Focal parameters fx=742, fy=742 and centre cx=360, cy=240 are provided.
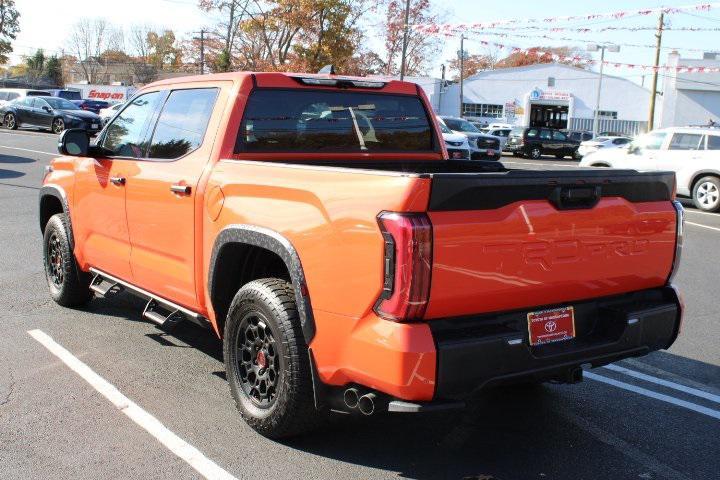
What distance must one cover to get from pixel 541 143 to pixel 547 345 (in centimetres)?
A: 3316

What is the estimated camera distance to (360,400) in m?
3.31

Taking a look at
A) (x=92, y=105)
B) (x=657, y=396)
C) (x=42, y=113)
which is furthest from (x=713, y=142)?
(x=92, y=105)

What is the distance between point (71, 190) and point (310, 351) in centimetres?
339

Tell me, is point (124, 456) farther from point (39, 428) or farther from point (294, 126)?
point (294, 126)

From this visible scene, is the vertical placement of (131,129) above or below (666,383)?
above

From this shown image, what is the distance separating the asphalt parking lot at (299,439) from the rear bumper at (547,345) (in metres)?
0.58

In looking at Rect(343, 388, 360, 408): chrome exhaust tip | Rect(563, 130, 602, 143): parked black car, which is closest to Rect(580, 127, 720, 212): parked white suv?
Rect(343, 388, 360, 408): chrome exhaust tip

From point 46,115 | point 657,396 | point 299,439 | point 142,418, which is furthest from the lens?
point 46,115

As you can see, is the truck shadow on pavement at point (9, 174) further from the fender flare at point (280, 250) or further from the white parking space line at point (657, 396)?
the white parking space line at point (657, 396)

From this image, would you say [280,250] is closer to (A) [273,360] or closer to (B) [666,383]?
(A) [273,360]

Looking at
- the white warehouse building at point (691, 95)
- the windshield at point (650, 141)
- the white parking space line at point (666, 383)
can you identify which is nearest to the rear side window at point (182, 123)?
the white parking space line at point (666, 383)

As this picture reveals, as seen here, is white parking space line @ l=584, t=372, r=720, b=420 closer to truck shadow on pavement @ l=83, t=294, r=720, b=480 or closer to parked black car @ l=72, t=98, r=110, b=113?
truck shadow on pavement @ l=83, t=294, r=720, b=480

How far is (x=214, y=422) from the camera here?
4.14 meters

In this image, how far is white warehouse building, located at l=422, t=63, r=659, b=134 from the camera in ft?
183
